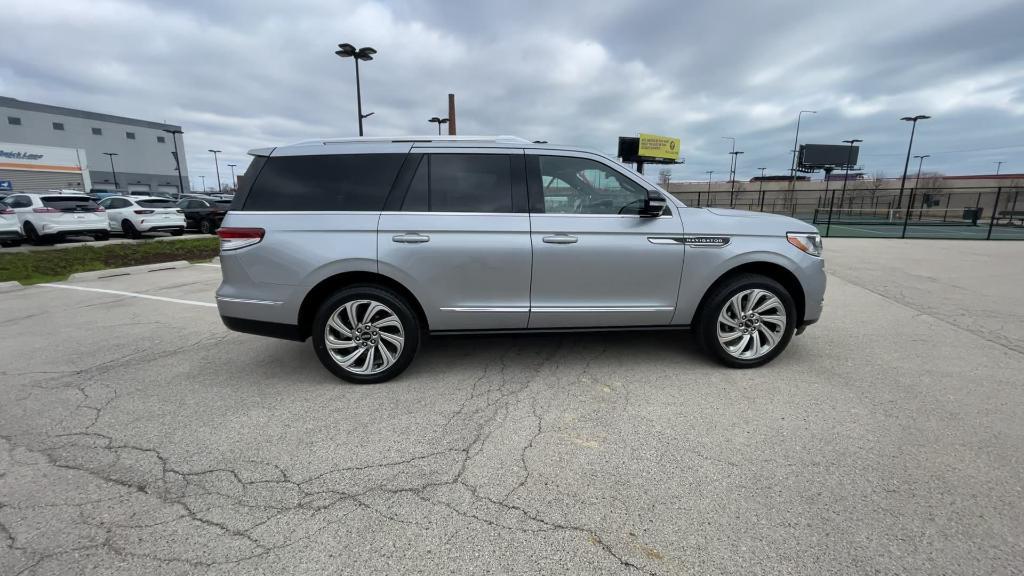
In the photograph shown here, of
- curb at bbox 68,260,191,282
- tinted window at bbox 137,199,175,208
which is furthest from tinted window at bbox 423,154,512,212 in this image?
tinted window at bbox 137,199,175,208

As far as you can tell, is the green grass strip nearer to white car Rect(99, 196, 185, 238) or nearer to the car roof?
white car Rect(99, 196, 185, 238)

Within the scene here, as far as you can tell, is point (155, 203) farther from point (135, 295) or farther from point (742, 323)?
point (742, 323)

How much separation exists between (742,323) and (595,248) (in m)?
1.46

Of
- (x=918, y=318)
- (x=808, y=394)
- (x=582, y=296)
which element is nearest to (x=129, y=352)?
(x=582, y=296)

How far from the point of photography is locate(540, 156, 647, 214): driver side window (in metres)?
3.74

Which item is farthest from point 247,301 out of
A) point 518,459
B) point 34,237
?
point 34,237

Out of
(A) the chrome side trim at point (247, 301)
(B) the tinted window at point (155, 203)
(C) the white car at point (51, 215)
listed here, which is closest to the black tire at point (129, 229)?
(B) the tinted window at point (155, 203)

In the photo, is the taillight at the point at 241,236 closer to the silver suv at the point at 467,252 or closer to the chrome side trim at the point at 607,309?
the silver suv at the point at 467,252

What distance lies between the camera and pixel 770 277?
404cm

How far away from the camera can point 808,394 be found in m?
3.48

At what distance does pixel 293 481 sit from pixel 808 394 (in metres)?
3.59

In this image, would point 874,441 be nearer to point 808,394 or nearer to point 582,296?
point 808,394

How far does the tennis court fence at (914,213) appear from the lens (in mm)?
19781

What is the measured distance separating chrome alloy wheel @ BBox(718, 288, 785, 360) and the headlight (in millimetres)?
509
